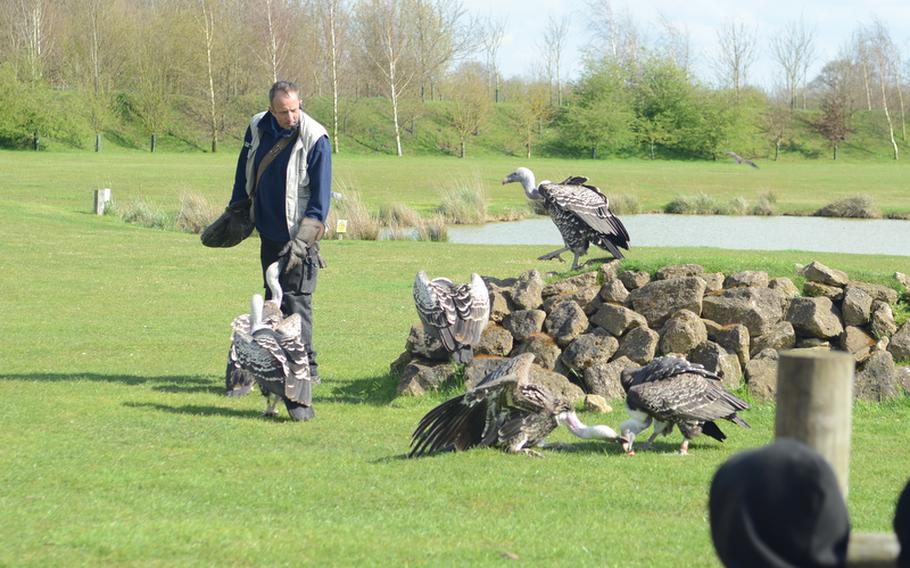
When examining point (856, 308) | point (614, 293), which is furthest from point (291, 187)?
point (856, 308)

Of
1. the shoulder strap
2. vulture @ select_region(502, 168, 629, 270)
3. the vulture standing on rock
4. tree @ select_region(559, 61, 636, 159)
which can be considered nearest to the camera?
the vulture standing on rock

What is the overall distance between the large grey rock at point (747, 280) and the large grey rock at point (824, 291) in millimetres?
452

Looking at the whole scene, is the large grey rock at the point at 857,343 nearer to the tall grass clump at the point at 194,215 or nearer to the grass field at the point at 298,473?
the grass field at the point at 298,473

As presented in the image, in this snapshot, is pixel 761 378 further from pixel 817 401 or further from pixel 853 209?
pixel 853 209

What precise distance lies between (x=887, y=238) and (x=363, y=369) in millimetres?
31025

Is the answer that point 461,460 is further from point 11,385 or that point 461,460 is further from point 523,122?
point 523,122

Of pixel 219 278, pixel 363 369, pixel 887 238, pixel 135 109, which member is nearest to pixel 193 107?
pixel 135 109

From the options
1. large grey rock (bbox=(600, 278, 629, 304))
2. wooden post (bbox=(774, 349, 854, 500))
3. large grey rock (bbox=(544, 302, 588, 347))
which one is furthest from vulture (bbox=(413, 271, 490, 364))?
wooden post (bbox=(774, 349, 854, 500))

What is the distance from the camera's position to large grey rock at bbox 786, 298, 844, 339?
12.3 metres

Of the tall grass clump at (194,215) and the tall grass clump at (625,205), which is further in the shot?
the tall grass clump at (625,205)

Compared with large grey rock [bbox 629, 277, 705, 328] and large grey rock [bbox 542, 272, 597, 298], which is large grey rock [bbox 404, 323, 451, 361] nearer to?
large grey rock [bbox 542, 272, 597, 298]

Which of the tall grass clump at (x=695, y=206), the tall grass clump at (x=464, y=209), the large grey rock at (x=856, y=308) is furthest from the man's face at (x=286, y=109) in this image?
the tall grass clump at (x=695, y=206)

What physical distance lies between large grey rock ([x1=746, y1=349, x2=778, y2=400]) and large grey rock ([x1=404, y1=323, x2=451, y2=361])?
3.02 metres

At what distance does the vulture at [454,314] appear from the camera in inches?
480
